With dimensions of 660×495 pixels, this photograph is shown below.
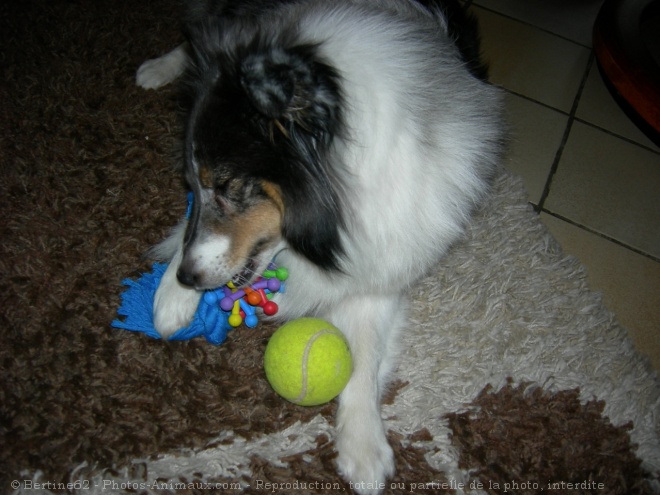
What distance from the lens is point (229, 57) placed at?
111cm

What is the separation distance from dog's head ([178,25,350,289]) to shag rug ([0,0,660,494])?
363mm

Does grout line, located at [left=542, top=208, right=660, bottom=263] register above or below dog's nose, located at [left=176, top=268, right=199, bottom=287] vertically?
below

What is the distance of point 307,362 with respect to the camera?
118 cm

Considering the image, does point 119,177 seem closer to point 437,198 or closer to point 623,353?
point 437,198

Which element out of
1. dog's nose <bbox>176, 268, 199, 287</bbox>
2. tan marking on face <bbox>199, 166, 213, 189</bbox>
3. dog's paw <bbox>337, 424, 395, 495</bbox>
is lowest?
dog's paw <bbox>337, 424, 395, 495</bbox>

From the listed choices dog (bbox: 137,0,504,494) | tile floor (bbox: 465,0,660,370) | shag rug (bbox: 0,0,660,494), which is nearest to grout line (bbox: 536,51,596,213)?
tile floor (bbox: 465,0,660,370)

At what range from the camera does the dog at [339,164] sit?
103 centimetres

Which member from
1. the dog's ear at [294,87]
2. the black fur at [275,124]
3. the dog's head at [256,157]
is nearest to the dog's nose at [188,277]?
the dog's head at [256,157]

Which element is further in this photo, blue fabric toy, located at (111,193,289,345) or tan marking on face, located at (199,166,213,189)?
blue fabric toy, located at (111,193,289,345)

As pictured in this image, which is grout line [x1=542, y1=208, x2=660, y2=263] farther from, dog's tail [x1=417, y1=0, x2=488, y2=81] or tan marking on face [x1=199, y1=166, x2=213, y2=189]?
tan marking on face [x1=199, y1=166, x2=213, y2=189]

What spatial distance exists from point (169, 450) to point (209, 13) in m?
1.66

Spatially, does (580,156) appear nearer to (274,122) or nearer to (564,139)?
(564,139)

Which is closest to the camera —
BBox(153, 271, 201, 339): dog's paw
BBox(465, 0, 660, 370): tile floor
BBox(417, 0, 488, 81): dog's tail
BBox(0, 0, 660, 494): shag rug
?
BBox(0, 0, 660, 494): shag rug

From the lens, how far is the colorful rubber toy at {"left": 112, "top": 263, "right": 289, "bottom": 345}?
139 cm
